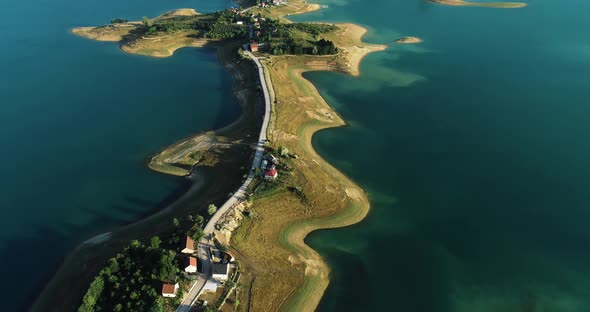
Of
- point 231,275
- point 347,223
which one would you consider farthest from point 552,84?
point 231,275

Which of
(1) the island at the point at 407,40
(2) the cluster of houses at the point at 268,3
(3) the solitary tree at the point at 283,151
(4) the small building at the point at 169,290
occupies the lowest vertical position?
→ (4) the small building at the point at 169,290

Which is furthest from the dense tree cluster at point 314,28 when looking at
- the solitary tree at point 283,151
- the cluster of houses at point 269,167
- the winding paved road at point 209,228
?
the cluster of houses at point 269,167

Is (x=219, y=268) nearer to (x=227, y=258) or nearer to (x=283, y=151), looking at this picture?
(x=227, y=258)

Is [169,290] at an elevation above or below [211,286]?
above

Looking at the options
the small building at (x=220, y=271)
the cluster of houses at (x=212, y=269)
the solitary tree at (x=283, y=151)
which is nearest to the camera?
the cluster of houses at (x=212, y=269)

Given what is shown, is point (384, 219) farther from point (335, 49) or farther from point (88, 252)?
point (335, 49)

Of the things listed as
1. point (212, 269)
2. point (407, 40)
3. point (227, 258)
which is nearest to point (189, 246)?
point (212, 269)

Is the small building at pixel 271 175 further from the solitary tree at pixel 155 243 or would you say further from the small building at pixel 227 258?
the solitary tree at pixel 155 243
